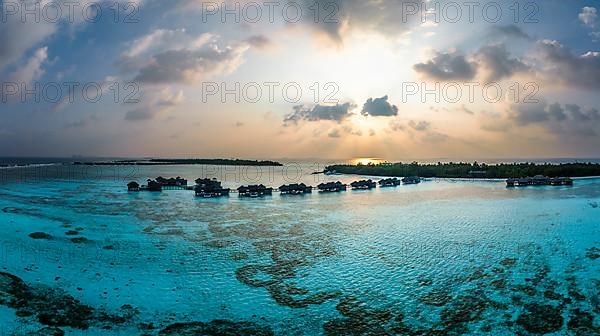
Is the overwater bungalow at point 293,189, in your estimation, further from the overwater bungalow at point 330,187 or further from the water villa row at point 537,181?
the water villa row at point 537,181

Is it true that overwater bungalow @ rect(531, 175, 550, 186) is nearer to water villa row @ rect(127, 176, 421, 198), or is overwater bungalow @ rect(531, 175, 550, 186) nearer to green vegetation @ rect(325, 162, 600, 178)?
green vegetation @ rect(325, 162, 600, 178)

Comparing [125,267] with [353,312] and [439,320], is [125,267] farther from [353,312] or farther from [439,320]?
[439,320]

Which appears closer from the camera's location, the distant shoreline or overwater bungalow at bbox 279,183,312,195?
overwater bungalow at bbox 279,183,312,195

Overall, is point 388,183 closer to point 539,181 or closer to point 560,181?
point 539,181

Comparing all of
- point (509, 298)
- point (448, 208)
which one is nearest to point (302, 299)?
point (509, 298)

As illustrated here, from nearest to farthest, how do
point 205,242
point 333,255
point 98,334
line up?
point 98,334 → point 333,255 → point 205,242

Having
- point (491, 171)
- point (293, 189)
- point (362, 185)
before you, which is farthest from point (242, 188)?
point (491, 171)

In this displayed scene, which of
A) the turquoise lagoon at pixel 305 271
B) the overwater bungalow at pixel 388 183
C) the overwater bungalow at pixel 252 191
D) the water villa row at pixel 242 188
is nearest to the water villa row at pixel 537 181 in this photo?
the overwater bungalow at pixel 388 183

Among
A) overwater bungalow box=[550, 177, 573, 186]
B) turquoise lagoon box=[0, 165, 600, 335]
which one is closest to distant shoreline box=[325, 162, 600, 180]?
overwater bungalow box=[550, 177, 573, 186]
